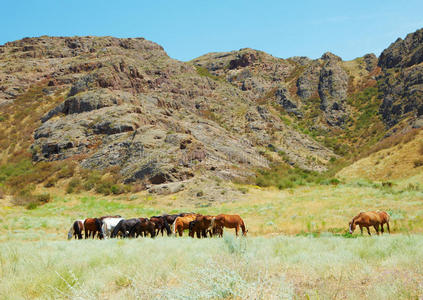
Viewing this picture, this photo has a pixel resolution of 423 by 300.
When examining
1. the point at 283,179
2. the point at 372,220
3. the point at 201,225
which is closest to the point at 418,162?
the point at 283,179

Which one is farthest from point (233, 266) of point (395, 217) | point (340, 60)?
point (340, 60)

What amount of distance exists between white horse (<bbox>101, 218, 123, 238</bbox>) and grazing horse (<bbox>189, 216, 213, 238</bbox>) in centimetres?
447

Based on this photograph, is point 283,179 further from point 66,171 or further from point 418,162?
point 66,171

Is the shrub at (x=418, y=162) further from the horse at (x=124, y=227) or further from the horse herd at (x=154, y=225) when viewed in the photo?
the horse at (x=124, y=227)

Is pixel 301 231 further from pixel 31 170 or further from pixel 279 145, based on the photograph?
pixel 279 145

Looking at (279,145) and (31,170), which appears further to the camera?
(279,145)

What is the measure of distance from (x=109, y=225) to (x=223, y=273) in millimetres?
14102

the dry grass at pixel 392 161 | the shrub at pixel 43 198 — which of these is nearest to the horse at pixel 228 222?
the dry grass at pixel 392 161

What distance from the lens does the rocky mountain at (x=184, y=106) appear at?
52.0 metres

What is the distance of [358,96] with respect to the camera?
109375 millimetres

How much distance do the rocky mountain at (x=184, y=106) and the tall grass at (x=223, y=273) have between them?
1379 inches

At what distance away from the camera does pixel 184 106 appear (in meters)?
84.1

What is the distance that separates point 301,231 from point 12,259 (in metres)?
14.0

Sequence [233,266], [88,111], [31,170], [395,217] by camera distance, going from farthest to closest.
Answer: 1. [88,111]
2. [31,170]
3. [395,217]
4. [233,266]
